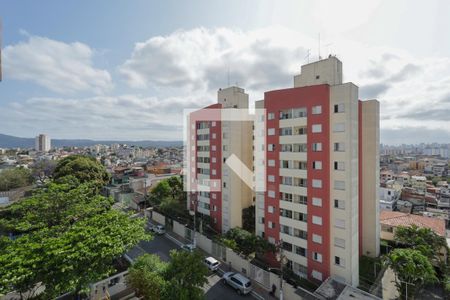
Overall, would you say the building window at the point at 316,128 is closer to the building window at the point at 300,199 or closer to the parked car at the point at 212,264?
the building window at the point at 300,199

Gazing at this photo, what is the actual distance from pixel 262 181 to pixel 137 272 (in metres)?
15.0

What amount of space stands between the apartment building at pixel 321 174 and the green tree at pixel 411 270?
3057mm

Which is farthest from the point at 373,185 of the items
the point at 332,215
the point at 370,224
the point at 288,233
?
the point at 288,233

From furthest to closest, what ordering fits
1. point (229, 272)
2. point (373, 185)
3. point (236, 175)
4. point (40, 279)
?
point (236, 175)
point (373, 185)
point (229, 272)
point (40, 279)

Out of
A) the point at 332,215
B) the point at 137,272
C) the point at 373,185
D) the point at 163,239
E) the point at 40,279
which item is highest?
the point at 373,185

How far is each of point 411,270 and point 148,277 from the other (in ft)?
63.2

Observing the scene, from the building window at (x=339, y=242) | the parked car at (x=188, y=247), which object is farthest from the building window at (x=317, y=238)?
the parked car at (x=188, y=247)

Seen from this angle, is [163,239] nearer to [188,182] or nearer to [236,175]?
[188,182]

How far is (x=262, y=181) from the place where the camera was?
25.7 meters

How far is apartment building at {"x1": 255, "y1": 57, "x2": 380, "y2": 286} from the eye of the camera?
19734 mm

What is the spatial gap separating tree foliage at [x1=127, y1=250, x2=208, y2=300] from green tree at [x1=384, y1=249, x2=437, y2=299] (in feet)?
48.7

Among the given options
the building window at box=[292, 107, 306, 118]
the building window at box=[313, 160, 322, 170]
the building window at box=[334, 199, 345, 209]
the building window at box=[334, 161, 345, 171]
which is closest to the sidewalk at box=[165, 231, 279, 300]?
the building window at box=[334, 199, 345, 209]

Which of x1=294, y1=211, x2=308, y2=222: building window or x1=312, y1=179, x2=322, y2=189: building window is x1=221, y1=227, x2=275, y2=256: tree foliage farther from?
x1=312, y1=179, x2=322, y2=189: building window

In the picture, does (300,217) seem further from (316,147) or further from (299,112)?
(299,112)
